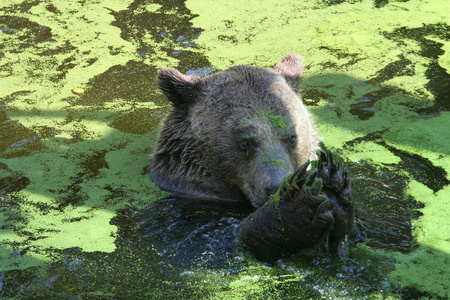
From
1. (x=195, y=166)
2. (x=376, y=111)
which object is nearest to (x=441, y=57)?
(x=376, y=111)

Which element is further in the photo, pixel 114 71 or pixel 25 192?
pixel 114 71

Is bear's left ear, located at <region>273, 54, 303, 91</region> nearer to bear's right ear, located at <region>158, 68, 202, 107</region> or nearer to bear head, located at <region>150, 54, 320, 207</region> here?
bear head, located at <region>150, 54, 320, 207</region>

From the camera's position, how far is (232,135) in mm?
5633

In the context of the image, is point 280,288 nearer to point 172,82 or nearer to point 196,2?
point 172,82

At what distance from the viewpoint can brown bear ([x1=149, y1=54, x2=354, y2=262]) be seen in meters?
4.60

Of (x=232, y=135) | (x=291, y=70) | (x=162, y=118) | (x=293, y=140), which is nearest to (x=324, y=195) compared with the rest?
(x=293, y=140)

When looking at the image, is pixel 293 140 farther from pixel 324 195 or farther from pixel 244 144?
pixel 324 195

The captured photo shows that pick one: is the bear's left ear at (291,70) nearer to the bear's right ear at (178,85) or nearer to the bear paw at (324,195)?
the bear's right ear at (178,85)

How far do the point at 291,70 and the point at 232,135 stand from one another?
1.34 m

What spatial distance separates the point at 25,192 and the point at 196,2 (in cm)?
578

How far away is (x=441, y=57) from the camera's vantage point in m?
8.86

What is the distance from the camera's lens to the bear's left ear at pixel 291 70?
6.39 metres

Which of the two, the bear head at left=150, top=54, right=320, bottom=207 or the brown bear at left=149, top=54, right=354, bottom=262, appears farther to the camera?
the bear head at left=150, top=54, right=320, bottom=207

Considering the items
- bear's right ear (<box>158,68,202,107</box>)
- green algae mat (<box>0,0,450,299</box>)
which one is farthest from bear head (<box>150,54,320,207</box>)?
green algae mat (<box>0,0,450,299</box>)
